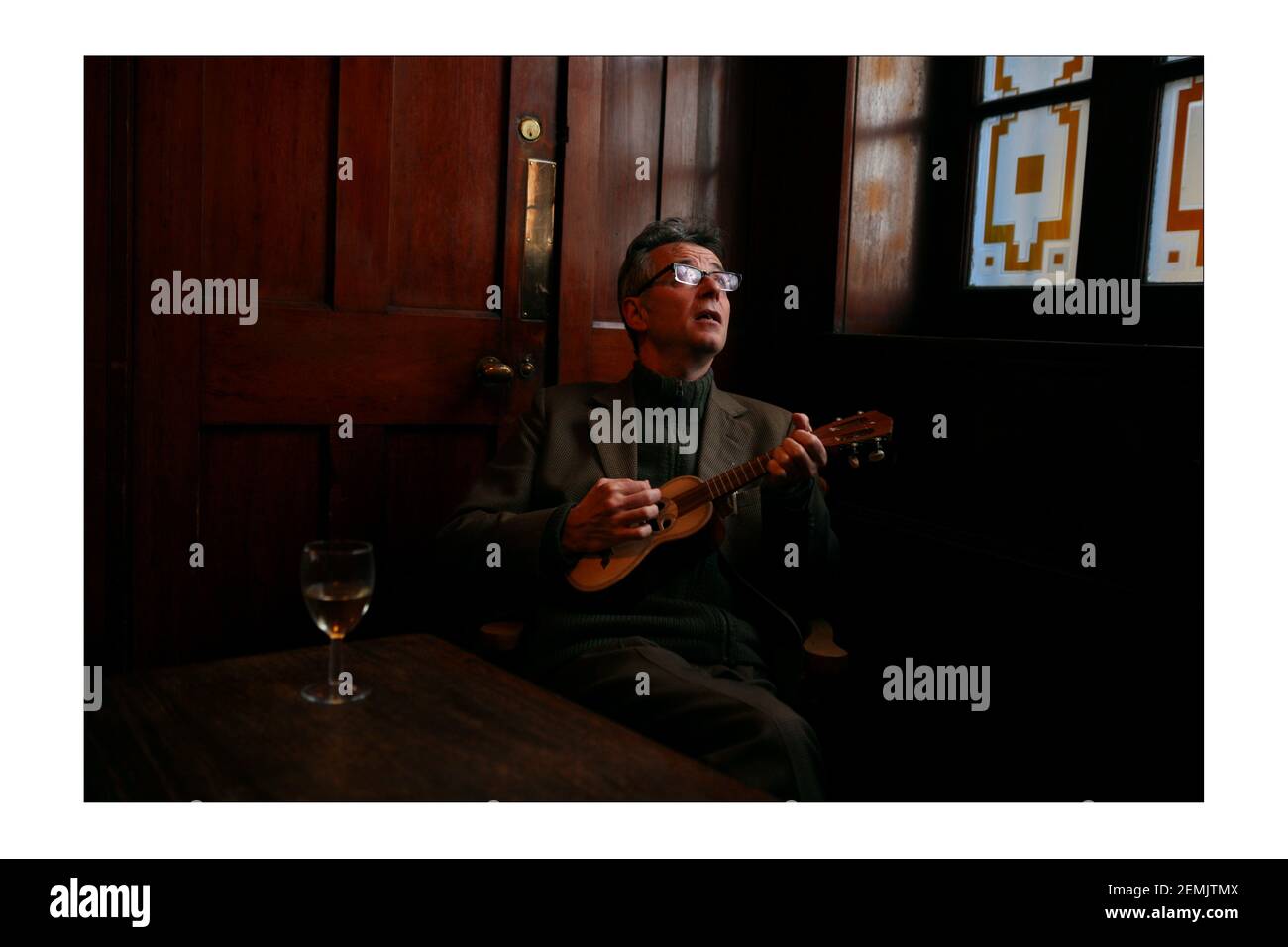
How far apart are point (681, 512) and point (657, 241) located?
666mm

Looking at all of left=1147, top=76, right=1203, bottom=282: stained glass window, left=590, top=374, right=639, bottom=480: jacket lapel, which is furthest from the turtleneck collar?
left=1147, top=76, right=1203, bottom=282: stained glass window

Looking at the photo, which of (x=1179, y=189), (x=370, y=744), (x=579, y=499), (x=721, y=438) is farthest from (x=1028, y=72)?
(x=370, y=744)

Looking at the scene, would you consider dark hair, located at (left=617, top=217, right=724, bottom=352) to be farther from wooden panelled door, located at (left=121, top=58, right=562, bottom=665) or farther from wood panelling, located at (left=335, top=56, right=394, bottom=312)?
wood panelling, located at (left=335, top=56, right=394, bottom=312)

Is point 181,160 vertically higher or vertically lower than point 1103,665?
higher

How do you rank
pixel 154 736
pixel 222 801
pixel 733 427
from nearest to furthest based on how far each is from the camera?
pixel 222 801
pixel 154 736
pixel 733 427

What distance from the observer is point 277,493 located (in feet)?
8.16

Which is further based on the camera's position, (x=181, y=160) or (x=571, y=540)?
(x=181, y=160)

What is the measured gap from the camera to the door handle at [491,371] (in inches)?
104

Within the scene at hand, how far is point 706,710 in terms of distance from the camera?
70.6 inches

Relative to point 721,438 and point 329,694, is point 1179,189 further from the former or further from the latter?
point 329,694

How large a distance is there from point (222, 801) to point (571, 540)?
0.93 meters

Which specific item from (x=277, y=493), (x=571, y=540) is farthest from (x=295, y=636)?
(x=571, y=540)

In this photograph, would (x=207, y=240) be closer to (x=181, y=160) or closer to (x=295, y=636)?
(x=181, y=160)

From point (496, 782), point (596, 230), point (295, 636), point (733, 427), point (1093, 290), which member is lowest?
point (295, 636)
